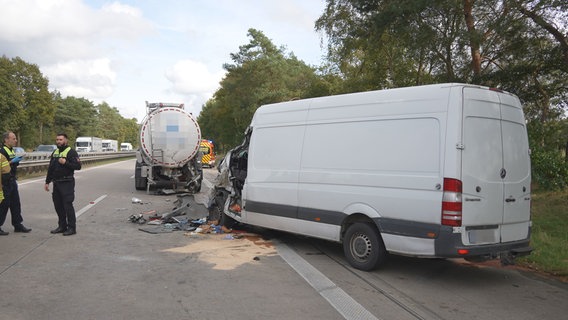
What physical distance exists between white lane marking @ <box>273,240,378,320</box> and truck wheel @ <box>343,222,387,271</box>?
1.79ft

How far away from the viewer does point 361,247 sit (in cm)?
604

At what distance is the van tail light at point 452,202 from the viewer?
16.5 feet

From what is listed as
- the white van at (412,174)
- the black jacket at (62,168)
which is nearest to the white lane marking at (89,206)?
the black jacket at (62,168)

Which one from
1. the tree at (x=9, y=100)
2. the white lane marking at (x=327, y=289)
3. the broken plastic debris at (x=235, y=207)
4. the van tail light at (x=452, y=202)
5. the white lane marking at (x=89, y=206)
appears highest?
the tree at (x=9, y=100)

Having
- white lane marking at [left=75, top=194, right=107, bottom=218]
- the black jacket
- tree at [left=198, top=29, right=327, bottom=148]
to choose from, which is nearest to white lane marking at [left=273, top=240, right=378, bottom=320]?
the black jacket

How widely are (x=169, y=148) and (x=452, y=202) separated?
37.2 feet

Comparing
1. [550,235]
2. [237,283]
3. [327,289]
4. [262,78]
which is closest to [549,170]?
[550,235]

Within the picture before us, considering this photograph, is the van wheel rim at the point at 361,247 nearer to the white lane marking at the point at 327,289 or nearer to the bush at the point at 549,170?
the white lane marking at the point at 327,289

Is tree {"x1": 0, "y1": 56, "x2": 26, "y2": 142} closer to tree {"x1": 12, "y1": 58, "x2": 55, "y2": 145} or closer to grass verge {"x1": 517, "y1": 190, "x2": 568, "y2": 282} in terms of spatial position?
tree {"x1": 12, "y1": 58, "x2": 55, "y2": 145}

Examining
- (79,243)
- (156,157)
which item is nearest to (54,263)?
(79,243)

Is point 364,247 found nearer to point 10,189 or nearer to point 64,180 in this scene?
point 64,180

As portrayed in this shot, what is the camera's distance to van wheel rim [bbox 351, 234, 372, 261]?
5957 millimetres

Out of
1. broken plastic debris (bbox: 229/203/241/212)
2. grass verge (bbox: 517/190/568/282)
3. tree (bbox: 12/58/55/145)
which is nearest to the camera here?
grass verge (bbox: 517/190/568/282)

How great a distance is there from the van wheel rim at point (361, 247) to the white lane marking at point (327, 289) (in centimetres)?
58
